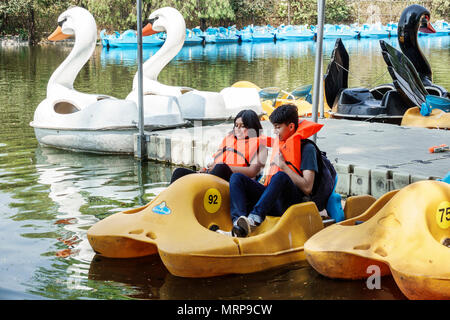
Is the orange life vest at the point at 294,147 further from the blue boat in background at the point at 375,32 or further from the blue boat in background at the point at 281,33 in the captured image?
the blue boat in background at the point at 375,32

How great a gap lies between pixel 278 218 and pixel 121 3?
42000 mm

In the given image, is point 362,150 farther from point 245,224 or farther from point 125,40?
point 125,40

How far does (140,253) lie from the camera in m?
5.70

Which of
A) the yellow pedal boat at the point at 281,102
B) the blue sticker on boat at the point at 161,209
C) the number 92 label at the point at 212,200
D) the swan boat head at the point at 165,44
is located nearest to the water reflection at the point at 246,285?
the blue sticker on boat at the point at 161,209

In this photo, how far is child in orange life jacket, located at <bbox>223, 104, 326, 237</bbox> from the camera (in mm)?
5375

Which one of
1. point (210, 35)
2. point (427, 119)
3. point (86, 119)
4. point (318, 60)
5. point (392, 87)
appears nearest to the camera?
point (318, 60)

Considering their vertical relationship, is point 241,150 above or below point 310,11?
below

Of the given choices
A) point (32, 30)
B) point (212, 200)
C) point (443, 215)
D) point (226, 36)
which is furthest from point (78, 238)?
point (226, 36)

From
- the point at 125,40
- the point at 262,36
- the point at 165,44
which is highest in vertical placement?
the point at 165,44

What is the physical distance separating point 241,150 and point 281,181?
0.72 meters

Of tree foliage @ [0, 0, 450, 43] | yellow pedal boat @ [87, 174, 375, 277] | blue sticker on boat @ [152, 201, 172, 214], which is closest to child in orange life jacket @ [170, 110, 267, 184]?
yellow pedal boat @ [87, 174, 375, 277]

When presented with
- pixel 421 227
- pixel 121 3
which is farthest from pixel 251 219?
pixel 121 3

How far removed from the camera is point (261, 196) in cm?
545
